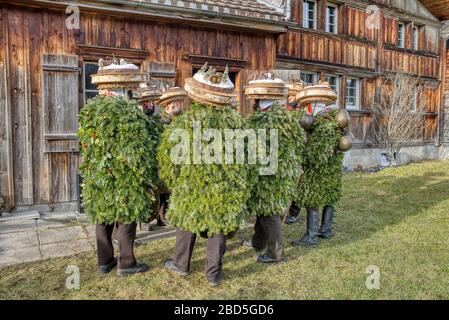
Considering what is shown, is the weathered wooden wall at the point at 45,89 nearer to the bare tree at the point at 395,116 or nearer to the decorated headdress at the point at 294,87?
the decorated headdress at the point at 294,87

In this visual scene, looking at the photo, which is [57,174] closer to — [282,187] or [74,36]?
[74,36]

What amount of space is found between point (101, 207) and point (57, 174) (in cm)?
344

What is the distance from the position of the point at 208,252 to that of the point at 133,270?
0.88 m

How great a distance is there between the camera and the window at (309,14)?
1183 cm

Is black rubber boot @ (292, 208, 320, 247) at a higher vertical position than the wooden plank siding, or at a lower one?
lower

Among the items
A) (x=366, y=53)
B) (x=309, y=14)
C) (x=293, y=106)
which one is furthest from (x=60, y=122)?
(x=366, y=53)

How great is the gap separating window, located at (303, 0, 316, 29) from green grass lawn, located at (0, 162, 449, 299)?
24.3 feet

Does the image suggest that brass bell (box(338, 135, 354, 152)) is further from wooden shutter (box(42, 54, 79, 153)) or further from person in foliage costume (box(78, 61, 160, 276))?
wooden shutter (box(42, 54, 79, 153))

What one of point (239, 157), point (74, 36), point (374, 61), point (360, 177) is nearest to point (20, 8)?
point (74, 36)

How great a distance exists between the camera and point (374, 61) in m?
13.7

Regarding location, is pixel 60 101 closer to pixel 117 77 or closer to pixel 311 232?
pixel 117 77

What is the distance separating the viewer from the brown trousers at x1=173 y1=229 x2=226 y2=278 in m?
4.00

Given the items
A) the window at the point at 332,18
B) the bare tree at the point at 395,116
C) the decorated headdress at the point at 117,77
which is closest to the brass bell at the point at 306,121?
the decorated headdress at the point at 117,77

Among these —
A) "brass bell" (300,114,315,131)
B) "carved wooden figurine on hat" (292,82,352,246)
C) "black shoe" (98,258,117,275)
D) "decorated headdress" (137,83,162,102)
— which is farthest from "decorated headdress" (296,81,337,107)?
"black shoe" (98,258,117,275)
